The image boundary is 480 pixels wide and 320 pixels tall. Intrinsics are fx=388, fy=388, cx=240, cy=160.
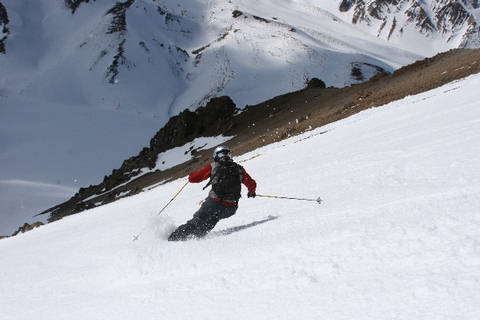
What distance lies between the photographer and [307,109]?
155 ft

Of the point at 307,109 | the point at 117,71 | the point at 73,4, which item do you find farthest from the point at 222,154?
the point at 73,4

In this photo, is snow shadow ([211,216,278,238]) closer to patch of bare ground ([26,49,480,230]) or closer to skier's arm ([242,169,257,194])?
skier's arm ([242,169,257,194])

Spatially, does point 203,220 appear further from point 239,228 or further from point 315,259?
point 315,259

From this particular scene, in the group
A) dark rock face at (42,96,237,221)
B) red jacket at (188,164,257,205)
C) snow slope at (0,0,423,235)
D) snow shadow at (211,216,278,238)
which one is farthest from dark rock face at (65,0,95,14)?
snow shadow at (211,216,278,238)

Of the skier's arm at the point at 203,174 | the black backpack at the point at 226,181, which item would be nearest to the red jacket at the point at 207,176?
the skier's arm at the point at 203,174

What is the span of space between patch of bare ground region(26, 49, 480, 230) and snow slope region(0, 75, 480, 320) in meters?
18.9

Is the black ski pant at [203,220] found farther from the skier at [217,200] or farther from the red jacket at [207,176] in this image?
the red jacket at [207,176]

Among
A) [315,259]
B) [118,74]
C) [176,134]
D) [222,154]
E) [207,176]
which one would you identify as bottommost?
[315,259]

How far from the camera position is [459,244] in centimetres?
Result: 371

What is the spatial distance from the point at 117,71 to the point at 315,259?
128 metres

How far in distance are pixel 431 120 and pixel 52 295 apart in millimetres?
11094

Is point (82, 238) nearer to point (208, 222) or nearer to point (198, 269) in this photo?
point (208, 222)

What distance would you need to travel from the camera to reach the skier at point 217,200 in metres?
7.36

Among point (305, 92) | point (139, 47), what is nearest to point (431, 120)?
point (305, 92)
